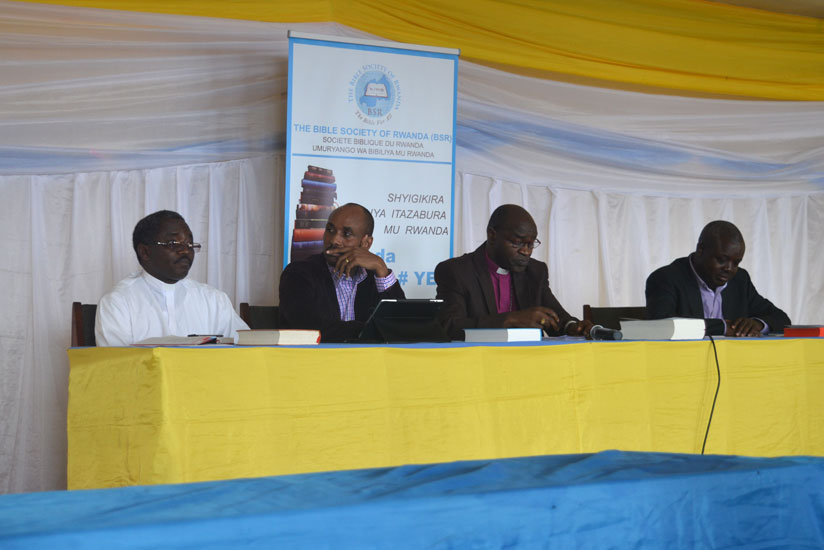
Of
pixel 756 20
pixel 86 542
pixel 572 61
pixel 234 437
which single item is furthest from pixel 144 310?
pixel 756 20

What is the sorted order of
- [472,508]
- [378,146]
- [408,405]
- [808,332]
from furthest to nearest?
[378,146] < [808,332] < [408,405] < [472,508]

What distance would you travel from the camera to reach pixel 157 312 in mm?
3615

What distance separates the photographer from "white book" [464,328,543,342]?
9.54ft

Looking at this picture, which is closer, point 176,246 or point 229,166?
point 176,246

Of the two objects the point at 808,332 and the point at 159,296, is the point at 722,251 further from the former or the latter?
the point at 159,296

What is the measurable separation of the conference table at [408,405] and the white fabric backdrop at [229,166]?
6.79 ft

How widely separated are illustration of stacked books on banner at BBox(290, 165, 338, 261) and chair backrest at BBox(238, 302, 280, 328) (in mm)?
469

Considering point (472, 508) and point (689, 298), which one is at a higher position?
point (689, 298)

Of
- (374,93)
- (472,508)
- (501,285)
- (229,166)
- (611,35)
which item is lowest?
(472,508)

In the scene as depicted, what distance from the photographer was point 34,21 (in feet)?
14.0

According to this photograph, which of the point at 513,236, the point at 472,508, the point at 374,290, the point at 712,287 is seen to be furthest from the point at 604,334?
the point at 472,508

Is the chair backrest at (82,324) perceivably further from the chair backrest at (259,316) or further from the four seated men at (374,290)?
the chair backrest at (259,316)

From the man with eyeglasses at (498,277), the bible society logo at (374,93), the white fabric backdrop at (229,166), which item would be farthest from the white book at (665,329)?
the white fabric backdrop at (229,166)

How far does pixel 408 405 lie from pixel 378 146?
2.36m
